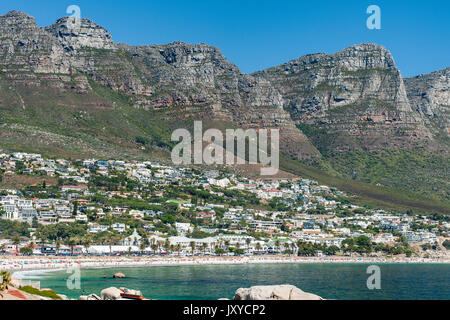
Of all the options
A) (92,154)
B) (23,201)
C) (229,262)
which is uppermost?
(92,154)

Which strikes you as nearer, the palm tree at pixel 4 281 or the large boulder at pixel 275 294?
the large boulder at pixel 275 294

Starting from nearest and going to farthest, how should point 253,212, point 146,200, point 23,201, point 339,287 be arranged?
point 339,287, point 23,201, point 146,200, point 253,212

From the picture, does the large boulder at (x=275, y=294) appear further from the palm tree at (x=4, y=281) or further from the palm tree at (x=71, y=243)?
the palm tree at (x=71, y=243)

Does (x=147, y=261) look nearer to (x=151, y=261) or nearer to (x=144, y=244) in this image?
(x=151, y=261)

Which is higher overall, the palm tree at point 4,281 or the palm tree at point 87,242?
the palm tree at point 4,281

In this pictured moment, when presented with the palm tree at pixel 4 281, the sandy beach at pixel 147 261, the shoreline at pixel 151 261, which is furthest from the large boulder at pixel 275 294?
the sandy beach at pixel 147 261

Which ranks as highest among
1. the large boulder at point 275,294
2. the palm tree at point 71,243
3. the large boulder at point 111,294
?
the large boulder at point 275,294
